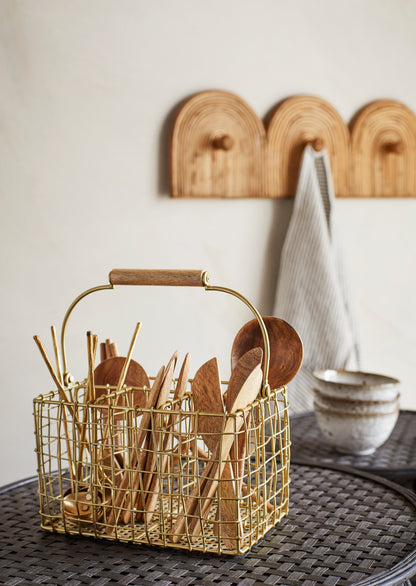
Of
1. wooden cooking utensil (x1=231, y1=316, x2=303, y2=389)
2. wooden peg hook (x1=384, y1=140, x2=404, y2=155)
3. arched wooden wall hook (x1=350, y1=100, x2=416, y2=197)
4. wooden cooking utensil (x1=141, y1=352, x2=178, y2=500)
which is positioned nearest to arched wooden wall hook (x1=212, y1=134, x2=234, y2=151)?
arched wooden wall hook (x1=350, y1=100, x2=416, y2=197)

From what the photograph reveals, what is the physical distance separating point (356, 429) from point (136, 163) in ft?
2.41

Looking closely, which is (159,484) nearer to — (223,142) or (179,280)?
(179,280)

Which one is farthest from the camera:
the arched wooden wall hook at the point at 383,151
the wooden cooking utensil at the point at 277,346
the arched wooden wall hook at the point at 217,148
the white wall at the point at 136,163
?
the arched wooden wall hook at the point at 383,151

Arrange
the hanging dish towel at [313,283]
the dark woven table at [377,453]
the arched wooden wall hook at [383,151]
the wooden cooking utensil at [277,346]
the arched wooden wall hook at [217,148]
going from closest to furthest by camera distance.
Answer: the wooden cooking utensil at [277,346] → the dark woven table at [377,453] → the arched wooden wall hook at [217,148] → the hanging dish towel at [313,283] → the arched wooden wall hook at [383,151]

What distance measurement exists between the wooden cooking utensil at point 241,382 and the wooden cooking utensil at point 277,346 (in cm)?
10

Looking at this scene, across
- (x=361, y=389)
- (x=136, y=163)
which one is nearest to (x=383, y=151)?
(x=136, y=163)

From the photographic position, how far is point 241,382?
70 cm

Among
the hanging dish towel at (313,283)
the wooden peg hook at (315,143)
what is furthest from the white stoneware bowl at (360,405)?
the wooden peg hook at (315,143)

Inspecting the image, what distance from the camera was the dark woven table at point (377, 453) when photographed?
1.13m

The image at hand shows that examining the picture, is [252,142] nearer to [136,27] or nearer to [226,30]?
[226,30]

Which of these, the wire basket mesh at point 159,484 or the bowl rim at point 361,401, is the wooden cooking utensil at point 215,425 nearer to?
the wire basket mesh at point 159,484

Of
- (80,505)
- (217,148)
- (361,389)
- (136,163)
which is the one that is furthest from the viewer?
(217,148)

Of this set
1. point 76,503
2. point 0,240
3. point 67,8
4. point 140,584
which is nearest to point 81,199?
point 0,240

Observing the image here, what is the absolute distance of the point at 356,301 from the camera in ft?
6.26
